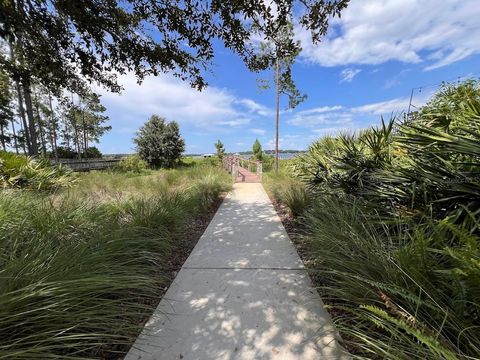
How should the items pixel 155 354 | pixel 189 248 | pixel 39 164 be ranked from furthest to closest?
pixel 39 164 → pixel 189 248 → pixel 155 354

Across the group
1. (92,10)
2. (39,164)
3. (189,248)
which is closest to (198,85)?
(92,10)

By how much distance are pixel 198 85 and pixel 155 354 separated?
4.21 m

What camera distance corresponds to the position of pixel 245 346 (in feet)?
6.93

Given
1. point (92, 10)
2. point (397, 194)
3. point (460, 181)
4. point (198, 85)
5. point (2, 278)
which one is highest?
point (92, 10)

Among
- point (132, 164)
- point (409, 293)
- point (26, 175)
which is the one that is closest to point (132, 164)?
point (132, 164)

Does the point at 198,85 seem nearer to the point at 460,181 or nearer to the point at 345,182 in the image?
the point at 345,182

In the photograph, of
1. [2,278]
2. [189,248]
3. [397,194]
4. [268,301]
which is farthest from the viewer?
[189,248]

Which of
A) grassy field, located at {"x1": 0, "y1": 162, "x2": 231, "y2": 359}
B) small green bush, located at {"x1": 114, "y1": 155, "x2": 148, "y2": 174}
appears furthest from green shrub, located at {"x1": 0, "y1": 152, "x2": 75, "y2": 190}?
small green bush, located at {"x1": 114, "y1": 155, "x2": 148, "y2": 174}

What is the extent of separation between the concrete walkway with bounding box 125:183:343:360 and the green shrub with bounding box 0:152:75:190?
588 cm

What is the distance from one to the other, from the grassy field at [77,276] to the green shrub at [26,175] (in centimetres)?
388

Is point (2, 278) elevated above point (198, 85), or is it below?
below

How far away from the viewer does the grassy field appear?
5.43 ft

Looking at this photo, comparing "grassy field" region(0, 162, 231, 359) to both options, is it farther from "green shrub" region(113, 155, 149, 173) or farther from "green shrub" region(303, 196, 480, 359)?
"green shrub" region(113, 155, 149, 173)

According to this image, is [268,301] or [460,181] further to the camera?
[268,301]
